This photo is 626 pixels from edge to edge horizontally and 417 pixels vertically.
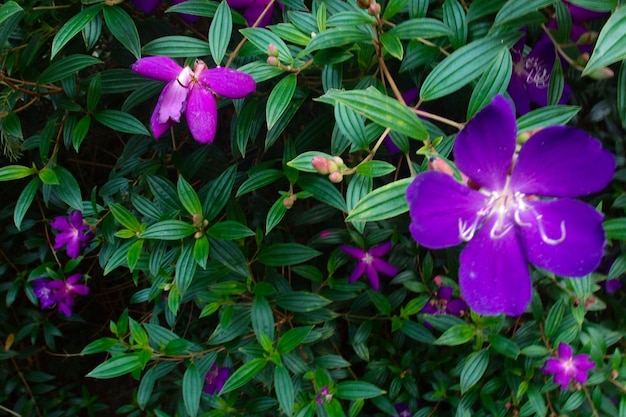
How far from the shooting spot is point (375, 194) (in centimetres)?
71

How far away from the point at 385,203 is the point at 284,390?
0.72 meters

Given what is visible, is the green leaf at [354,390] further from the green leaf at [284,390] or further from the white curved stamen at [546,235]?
→ the white curved stamen at [546,235]

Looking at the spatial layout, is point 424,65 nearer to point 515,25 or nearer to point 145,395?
point 515,25

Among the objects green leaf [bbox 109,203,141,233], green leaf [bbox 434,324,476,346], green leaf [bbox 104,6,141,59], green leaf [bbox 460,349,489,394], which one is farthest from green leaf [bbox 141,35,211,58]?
green leaf [bbox 460,349,489,394]

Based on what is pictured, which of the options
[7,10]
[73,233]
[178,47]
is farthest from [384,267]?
[7,10]

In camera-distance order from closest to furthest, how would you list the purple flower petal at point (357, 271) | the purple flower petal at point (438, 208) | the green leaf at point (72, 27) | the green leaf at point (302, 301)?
the purple flower petal at point (438, 208) < the green leaf at point (72, 27) < the green leaf at point (302, 301) < the purple flower petal at point (357, 271)

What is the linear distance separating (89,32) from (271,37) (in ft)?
1.30

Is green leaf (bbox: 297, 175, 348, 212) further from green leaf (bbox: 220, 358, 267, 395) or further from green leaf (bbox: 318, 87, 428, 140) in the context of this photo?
green leaf (bbox: 220, 358, 267, 395)

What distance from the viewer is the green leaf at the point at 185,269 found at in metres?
1.05

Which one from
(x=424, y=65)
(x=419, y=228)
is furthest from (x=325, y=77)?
(x=419, y=228)

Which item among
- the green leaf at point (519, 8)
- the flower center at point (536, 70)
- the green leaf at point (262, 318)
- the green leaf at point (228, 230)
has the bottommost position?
the green leaf at point (262, 318)

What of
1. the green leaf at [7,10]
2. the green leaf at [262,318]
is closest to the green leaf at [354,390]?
the green leaf at [262,318]

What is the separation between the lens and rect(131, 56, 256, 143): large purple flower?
864 millimetres

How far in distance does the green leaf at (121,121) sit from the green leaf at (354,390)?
80 cm
